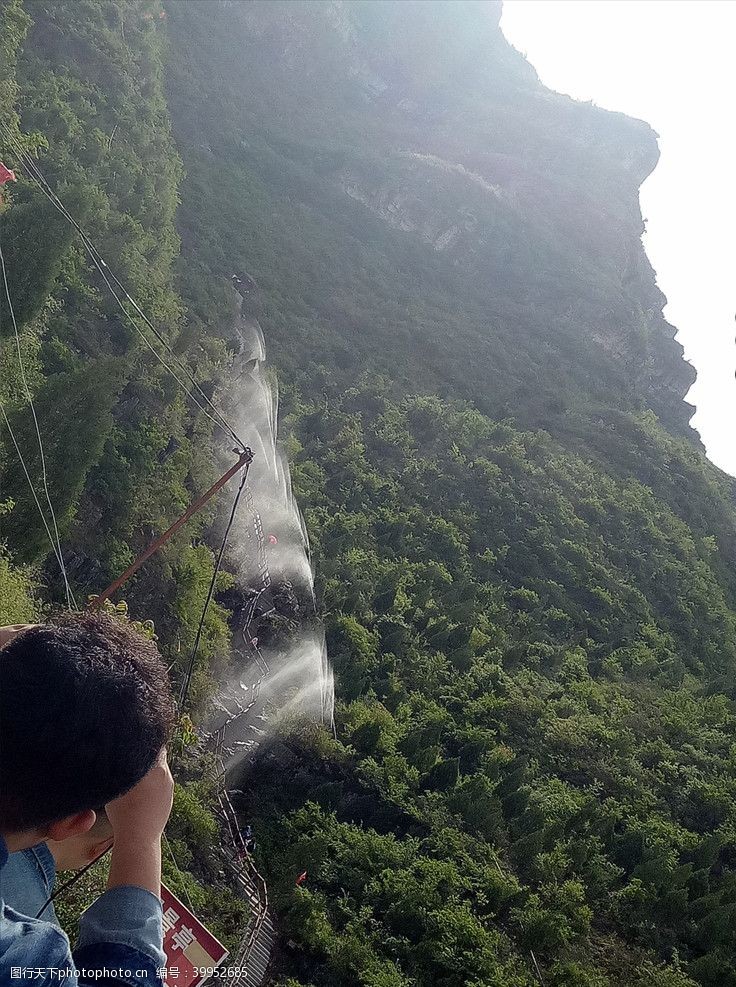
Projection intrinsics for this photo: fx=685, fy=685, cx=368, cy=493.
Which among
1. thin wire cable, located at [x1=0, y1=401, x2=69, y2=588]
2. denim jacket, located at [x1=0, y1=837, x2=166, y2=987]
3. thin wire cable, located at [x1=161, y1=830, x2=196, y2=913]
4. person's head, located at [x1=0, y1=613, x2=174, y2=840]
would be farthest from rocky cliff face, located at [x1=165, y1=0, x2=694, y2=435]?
denim jacket, located at [x1=0, y1=837, x2=166, y2=987]

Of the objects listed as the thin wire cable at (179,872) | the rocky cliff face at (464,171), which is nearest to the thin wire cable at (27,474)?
the thin wire cable at (179,872)

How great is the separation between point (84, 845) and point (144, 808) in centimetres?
25

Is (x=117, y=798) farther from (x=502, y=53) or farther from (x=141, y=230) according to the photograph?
(x=502, y=53)

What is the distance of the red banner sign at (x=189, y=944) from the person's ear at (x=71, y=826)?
23.6ft

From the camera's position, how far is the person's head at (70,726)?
157cm

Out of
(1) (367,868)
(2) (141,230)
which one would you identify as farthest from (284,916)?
(2) (141,230)

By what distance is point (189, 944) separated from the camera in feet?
27.9

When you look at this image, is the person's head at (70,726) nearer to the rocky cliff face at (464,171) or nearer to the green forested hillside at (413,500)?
the green forested hillside at (413,500)

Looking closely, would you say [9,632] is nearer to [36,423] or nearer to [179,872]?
[179,872]

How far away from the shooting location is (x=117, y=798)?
1.79 metres

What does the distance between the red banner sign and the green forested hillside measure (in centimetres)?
418

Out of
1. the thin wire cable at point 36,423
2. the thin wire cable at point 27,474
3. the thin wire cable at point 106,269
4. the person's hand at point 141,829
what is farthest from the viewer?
the thin wire cable at point 106,269

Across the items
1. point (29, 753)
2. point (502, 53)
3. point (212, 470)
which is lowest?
point (212, 470)

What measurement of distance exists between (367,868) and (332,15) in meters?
81.2
